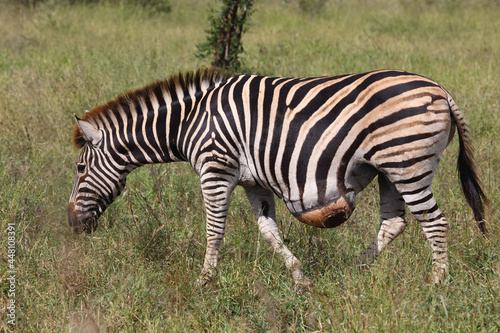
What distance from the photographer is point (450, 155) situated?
638 centimetres

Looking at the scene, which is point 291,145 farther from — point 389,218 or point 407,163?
point 389,218

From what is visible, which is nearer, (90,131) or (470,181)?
(470,181)

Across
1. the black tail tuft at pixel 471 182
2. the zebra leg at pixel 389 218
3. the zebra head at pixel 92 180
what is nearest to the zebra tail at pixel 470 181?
the black tail tuft at pixel 471 182

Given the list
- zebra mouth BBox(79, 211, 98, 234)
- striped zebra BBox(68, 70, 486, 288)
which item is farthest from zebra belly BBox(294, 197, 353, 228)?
zebra mouth BBox(79, 211, 98, 234)

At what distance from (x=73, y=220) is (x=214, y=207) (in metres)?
1.32

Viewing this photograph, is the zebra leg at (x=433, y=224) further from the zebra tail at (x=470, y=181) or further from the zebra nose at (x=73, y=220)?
the zebra nose at (x=73, y=220)

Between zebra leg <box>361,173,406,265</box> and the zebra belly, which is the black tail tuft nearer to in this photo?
zebra leg <box>361,173,406,265</box>

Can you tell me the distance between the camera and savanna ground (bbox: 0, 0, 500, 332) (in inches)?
138

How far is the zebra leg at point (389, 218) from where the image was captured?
4.18 metres

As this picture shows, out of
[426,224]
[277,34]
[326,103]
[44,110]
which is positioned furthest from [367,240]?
[277,34]

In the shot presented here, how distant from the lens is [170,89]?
4.45 m

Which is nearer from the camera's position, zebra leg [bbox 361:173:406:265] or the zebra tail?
the zebra tail

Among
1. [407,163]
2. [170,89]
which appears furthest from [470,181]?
[170,89]

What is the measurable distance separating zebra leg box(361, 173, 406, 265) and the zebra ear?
2.35m
